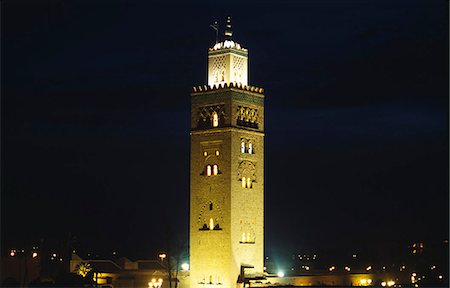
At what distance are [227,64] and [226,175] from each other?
17.8ft

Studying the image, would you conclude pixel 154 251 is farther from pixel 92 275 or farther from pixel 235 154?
pixel 235 154

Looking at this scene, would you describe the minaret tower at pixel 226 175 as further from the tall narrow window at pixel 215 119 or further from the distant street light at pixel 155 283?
the distant street light at pixel 155 283

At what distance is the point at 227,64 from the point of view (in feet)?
196

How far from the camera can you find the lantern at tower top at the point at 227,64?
59562 millimetres

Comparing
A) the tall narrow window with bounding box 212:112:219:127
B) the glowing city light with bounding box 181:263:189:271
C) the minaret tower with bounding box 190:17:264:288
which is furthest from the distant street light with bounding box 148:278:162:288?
the tall narrow window with bounding box 212:112:219:127

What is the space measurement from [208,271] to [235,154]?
569 cm

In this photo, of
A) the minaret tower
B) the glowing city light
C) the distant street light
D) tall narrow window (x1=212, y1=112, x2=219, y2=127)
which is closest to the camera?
the minaret tower

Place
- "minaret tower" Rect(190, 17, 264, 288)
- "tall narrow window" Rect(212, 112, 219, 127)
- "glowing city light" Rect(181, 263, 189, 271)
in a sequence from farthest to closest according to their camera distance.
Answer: "glowing city light" Rect(181, 263, 189, 271) < "tall narrow window" Rect(212, 112, 219, 127) < "minaret tower" Rect(190, 17, 264, 288)

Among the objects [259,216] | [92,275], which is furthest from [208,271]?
[92,275]

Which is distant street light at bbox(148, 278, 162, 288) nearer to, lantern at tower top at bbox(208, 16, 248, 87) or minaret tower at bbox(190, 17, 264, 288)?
minaret tower at bbox(190, 17, 264, 288)

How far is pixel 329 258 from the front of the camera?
341ft

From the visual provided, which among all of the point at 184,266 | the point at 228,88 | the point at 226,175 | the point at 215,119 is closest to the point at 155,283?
the point at 184,266

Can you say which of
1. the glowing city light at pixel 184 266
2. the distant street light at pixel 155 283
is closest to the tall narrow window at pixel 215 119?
the glowing city light at pixel 184 266

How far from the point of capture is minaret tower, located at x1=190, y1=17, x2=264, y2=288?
58.6m
